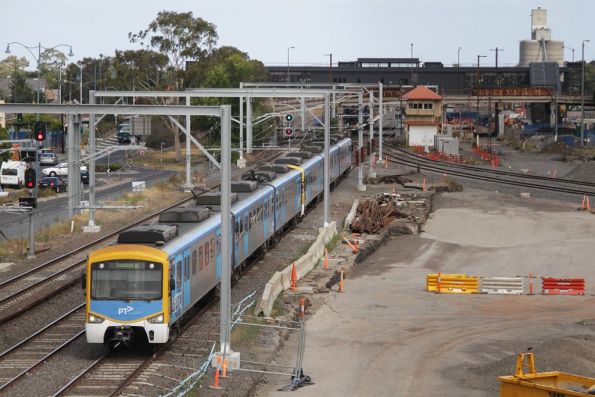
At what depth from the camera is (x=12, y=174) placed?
67.6 meters

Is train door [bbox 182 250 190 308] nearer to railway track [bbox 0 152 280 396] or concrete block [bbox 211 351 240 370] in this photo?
railway track [bbox 0 152 280 396]

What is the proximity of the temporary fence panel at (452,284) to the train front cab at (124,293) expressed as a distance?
13255mm

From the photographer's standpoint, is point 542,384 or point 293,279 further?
point 293,279

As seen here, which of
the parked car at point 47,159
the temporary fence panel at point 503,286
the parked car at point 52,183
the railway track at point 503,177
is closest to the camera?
the temporary fence panel at point 503,286

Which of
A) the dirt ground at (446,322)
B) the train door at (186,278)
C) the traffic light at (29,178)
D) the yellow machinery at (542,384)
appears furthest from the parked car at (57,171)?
the yellow machinery at (542,384)

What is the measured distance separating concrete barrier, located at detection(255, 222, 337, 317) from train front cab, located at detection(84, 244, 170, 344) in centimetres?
567

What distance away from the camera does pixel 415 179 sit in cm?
7019

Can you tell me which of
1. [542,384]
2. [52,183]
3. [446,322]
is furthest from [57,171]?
[542,384]

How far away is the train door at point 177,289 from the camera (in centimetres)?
2245

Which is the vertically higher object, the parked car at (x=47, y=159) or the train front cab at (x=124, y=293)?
the train front cab at (x=124, y=293)

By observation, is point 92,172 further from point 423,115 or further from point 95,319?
point 423,115

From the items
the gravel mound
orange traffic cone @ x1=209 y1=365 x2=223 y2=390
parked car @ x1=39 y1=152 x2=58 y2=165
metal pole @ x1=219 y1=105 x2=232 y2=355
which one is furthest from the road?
the gravel mound

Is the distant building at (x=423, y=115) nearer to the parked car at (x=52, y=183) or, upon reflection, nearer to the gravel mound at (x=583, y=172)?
the gravel mound at (x=583, y=172)

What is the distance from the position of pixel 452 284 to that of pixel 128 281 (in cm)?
1410
